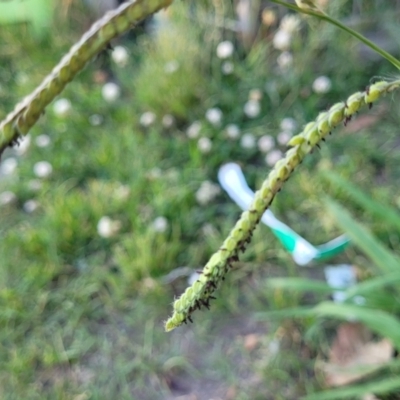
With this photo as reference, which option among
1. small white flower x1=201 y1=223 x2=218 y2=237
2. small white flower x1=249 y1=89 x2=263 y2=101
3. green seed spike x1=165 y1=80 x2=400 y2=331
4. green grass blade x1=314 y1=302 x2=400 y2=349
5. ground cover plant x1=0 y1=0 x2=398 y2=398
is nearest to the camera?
green seed spike x1=165 y1=80 x2=400 y2=331

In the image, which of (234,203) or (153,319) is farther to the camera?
(234,203)

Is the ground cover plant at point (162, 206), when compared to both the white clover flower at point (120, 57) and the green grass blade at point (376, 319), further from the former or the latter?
the green grass blade at point (376, 319)

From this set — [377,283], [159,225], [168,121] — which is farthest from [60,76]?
[168,121]

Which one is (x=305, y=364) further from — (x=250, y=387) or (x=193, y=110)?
(x=193, y=110)

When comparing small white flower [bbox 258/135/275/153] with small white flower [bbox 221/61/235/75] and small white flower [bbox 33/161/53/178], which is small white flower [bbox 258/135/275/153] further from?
small white flower [bbox 33/161/53/178]

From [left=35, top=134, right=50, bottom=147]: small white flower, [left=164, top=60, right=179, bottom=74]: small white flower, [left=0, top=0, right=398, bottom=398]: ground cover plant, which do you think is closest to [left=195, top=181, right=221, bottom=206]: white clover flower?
[left=0, top=0, right=398, bottom=398]: ground cover plant

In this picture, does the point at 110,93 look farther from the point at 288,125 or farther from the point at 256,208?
the point at 256,208

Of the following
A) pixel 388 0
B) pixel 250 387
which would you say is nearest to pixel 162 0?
pixel 250 387
